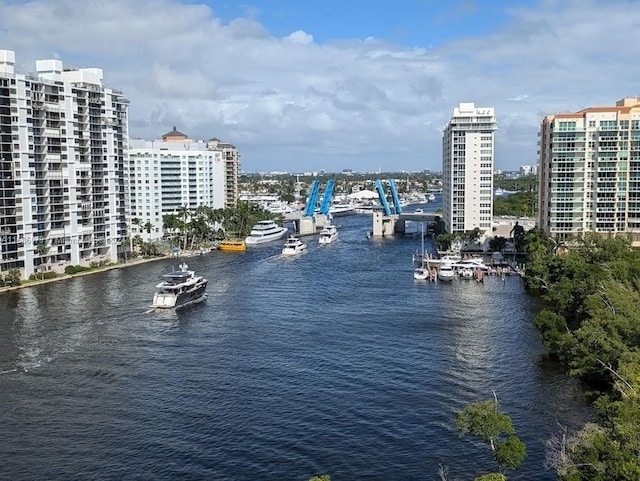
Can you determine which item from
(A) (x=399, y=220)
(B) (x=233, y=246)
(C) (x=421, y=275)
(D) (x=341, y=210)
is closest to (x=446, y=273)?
(C) (x=421, y=275)

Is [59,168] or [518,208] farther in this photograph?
[518,208]

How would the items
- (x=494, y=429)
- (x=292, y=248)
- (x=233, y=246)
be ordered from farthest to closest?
(x=233, y=246)
(x=292, y=248)
(x=494, y=429)

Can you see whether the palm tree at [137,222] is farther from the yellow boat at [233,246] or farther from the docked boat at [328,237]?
the docked boat at [328,237]

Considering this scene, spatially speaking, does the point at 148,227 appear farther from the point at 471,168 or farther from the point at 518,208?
the point at 518,208

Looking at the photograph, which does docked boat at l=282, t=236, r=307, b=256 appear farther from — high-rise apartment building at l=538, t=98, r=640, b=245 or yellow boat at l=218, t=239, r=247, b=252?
high-rise apartment building at l=538, t=98, r=640, b=245

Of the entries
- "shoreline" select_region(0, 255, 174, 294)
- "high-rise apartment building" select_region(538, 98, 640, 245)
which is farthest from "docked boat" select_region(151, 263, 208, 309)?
"high-rise apartment building" select_region(538, 98, 640, 245)

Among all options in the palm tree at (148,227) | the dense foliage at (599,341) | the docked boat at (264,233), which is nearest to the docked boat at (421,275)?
the dense foliage at (599,341)

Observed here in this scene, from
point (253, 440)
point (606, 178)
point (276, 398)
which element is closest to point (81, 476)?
point (253, 440)

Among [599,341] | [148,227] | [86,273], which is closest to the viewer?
[599,341]
